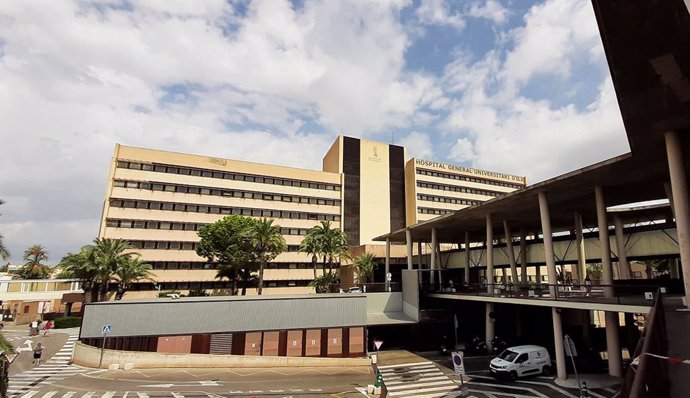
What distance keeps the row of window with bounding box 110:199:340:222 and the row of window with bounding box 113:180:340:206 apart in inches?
90.8

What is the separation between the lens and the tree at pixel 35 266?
2660 inches

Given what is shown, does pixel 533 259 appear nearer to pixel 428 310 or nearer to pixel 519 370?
pixel 428 310

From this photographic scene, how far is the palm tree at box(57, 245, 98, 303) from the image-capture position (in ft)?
139

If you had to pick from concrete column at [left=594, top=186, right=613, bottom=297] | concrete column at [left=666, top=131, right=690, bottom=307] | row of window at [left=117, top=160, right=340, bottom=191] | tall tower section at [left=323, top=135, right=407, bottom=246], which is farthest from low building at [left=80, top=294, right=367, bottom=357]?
tall tower section at [left=323, top=135, right=407, bottom=246]

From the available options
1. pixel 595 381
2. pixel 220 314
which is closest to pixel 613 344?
pixel 595 381

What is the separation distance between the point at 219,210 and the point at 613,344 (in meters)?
57.8

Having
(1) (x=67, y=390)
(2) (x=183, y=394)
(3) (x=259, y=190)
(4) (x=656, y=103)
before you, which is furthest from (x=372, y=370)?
(3) (x=259, y=190)

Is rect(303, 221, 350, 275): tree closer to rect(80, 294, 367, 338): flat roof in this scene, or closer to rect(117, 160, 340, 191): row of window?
rect(117, 160, 340, 191): row of window

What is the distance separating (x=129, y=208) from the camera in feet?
189

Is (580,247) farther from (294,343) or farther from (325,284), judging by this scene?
(325,284)

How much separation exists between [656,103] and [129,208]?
6462cm

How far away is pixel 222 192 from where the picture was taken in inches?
2537

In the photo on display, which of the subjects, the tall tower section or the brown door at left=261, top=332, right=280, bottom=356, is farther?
the tall tower section

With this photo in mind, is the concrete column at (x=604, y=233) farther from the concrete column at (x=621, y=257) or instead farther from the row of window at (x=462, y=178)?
the row of window at (x=462, y=178)
